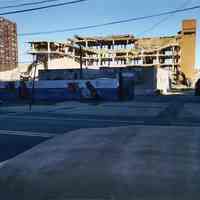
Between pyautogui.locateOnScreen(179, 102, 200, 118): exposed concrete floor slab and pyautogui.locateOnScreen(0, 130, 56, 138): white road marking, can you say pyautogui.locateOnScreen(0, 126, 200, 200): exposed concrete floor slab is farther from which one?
pyautogui.locateOnScreen(179, 102, 200, 118): exposed concrete floor slab

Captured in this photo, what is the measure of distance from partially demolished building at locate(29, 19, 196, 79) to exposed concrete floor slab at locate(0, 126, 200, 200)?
7640cm

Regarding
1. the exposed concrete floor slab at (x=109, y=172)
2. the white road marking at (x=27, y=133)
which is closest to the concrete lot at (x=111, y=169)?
the exposed concrete floor slab at (x=109, y=172)

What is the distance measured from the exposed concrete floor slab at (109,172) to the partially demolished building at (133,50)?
76400 millimetres

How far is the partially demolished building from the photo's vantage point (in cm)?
8081

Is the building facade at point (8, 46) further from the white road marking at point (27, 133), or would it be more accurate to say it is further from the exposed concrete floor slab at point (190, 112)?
the white road marking at point (27, 133)

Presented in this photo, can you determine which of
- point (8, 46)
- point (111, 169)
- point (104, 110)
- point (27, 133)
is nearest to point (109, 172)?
point (111, 169)

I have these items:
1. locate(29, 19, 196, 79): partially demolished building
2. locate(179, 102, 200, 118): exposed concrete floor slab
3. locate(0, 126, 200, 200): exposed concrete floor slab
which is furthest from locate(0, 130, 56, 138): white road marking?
locate(29, 19, 196, 79): partially demolished building

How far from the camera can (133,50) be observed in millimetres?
87062

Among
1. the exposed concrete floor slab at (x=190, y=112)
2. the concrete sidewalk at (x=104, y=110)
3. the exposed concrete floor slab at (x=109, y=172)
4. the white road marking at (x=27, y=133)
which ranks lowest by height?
the white road marking at (x=27, y=133)

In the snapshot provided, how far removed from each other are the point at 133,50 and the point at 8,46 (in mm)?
42910

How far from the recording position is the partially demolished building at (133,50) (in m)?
80.8

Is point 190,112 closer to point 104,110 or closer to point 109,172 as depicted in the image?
point 104,110

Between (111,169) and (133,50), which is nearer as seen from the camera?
(111,169)

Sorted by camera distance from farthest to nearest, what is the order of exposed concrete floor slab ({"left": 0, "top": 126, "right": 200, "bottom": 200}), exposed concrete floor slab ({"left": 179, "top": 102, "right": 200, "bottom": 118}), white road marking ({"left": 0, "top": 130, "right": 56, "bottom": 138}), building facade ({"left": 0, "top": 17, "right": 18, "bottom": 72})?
building facade ({"left": 0, "top": 17, "right": 18, "bottom": 72}) < exposed concrete floor slab ({"left": 179, "top": 102, "right": 200, "bottom": 118}) < white road marking ({"left": 0, "top": 130, "right": 56, "bottom": 138}) < exposed concrete floor slab ({"left": 0, "top": 126, "right": 200, "bottom": 200})
